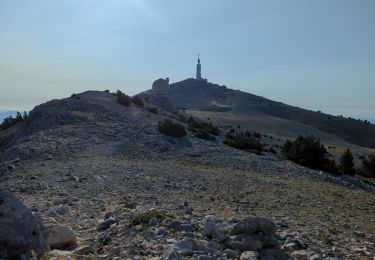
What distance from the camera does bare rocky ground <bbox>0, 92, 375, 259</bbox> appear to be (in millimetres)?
8242

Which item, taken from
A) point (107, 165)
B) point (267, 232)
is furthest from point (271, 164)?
point (267, 232)

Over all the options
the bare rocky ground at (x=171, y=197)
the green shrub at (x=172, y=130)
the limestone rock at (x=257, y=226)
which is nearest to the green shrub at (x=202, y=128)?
the green shrub at (x=172, y=130)

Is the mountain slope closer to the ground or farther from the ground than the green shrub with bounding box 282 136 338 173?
farther from the ground

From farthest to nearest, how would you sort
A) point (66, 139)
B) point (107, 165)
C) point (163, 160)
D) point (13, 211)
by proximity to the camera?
1. point (66, 139)
2. point (163, 160)
3. point (107, 165)
4. point (13, 211)

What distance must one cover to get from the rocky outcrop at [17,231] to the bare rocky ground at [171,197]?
40 cm

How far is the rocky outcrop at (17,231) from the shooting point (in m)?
6.95

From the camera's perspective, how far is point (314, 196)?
17281mm

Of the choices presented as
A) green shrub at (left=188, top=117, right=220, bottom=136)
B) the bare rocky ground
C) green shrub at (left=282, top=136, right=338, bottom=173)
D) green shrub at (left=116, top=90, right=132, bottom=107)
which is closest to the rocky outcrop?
the bare rocky ground

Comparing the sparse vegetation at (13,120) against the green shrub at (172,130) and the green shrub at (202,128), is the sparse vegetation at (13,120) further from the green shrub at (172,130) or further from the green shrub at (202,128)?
the green shrub at (172,130)

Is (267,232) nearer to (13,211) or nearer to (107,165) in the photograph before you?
(13,211)

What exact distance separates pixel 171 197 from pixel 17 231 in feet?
24.9

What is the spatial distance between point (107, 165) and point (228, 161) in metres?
7.38

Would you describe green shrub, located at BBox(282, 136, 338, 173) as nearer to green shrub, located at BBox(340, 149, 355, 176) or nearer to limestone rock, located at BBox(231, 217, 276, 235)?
green shrub, located at BBox(340, 149, 355, 176)

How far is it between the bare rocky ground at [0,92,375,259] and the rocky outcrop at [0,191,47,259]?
40 cm
